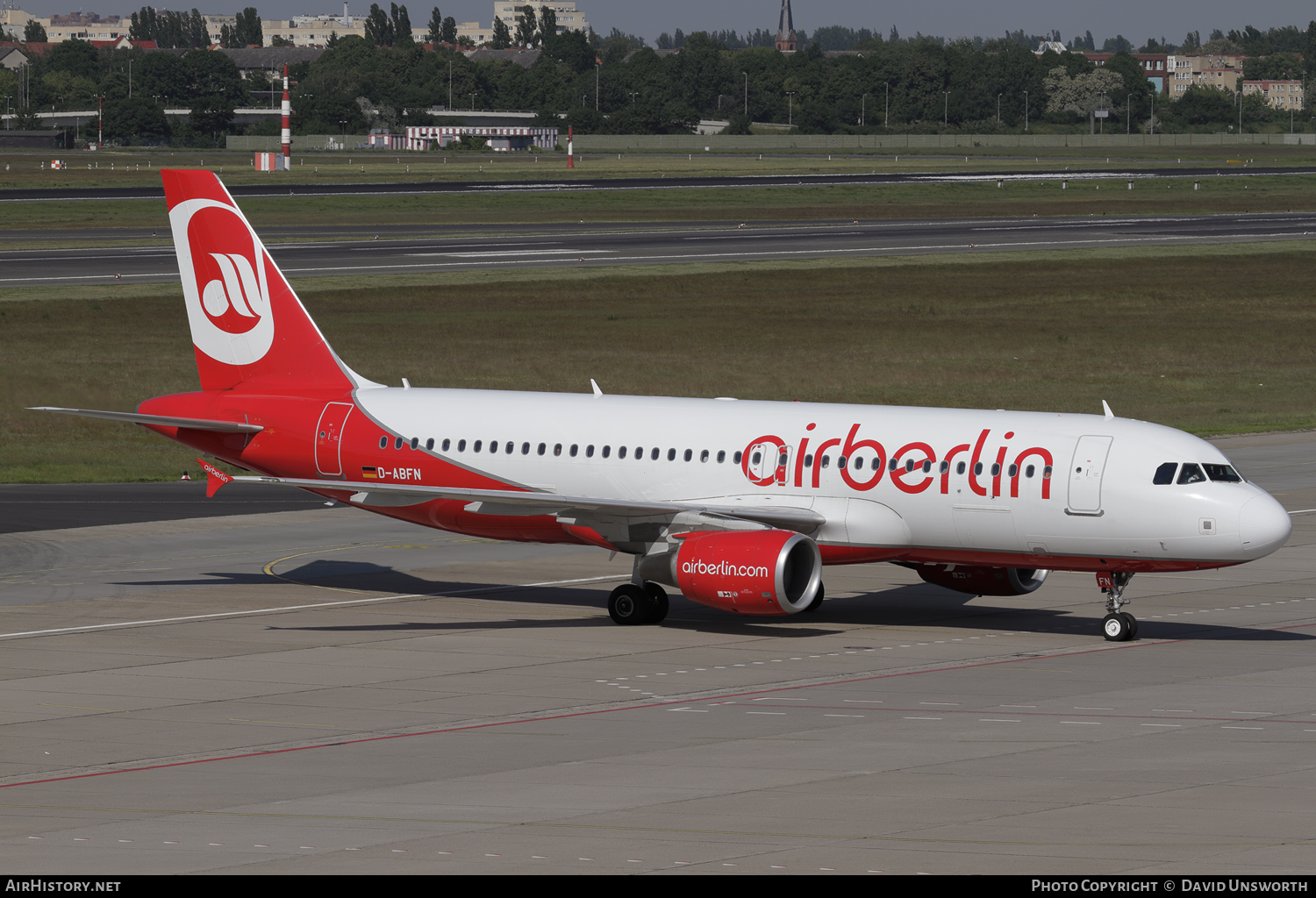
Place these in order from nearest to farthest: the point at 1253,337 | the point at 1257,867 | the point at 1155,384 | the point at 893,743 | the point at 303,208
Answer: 1. the point at 1257,867
2. the point at 893,743
3. the point at 1155,384
4. the point at 1253,337
5. the point at 303,208

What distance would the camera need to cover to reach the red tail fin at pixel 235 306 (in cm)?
4441

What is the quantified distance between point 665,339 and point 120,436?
30.6 metres

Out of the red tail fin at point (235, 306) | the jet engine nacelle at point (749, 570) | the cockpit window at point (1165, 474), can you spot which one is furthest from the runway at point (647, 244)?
the cockpit window at point (1165, 474)

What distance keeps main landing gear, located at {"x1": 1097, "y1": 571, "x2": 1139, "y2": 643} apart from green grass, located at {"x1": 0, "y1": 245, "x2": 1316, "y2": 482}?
36.9 m

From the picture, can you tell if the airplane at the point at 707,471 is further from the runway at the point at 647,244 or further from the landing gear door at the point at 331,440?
the runway at the point at 647,244

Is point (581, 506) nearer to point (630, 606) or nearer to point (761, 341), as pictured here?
point (630, 606)

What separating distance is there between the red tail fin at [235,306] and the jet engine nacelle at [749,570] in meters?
11.0

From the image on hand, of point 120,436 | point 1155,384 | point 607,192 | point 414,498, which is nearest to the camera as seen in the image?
point 414,498

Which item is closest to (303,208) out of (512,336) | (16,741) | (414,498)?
(512,336)

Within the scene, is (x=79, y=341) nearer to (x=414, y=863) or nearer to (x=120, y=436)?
(x=120, y=436)

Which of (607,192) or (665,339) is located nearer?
(665,339)

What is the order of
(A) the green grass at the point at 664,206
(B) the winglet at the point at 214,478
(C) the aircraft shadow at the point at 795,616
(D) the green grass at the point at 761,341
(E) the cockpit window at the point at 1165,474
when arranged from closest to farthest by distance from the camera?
1. (E) the cockpit window at the point at 1165,474
2. (C) the aircraft shadow at the point at 795,616
3. (B) the winglet at the point at 214,478
4. (D) the green grass at the point at 761,341
5. (A) the green grass at the point at 664,206

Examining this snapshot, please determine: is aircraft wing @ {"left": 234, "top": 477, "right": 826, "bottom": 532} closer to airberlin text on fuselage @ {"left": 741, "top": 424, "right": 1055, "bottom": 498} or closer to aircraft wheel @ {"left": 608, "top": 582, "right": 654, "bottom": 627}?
airberlin text on fuselage @ {"left": 741, "top": 424, "right": 1055, "bottom": 498}

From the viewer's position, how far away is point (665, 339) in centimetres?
9300
